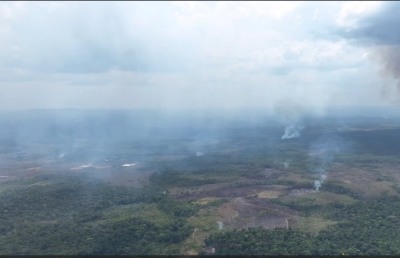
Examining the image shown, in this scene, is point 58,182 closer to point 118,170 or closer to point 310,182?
point 118,170

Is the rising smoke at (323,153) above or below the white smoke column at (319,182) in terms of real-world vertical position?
above

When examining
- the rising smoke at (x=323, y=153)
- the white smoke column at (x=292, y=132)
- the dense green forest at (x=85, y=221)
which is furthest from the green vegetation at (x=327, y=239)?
the white smoke column at (x=292, y=132)

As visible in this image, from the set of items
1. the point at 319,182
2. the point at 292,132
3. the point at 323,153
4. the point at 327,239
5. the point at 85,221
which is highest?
the point at 292,132

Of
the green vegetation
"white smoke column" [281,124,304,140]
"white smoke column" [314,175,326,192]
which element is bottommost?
the green vegetation

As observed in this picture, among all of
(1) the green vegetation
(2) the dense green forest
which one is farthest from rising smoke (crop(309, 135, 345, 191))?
(2) the dense green forest

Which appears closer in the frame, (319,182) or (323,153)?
(319,182)

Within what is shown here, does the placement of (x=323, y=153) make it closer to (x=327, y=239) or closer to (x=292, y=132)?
(x=292, y=132)

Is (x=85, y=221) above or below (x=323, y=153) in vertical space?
below

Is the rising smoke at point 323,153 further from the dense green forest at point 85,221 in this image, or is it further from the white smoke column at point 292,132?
the dense green forest at point 85,221

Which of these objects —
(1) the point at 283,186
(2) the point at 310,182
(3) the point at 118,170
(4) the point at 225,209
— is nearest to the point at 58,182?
(3) the point at 118,170

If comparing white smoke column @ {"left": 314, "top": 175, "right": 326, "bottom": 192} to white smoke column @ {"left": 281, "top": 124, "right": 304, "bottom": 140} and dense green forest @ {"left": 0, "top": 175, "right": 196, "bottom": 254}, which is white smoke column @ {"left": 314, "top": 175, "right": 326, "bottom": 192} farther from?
white smoke column @ {"left": 281, "top": 124, "right": 304, "bottom": 140}

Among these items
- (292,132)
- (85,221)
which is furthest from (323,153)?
(85,221)
